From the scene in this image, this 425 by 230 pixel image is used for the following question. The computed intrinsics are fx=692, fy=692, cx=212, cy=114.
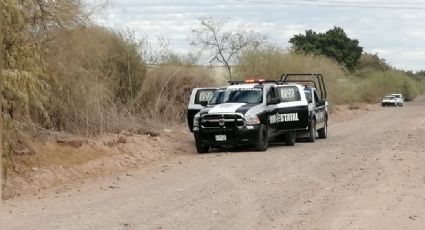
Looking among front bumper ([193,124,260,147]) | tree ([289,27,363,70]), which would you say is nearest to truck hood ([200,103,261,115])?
front bumper ([193,124,260,147])

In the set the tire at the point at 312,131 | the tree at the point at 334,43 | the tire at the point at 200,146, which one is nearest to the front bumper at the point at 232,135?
the tire at the point at 200,146

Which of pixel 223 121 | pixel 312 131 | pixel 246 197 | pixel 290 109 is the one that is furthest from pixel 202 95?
pixel 246 197

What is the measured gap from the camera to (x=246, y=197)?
1184 centimetres

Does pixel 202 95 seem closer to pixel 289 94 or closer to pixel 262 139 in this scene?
pixel 289 94

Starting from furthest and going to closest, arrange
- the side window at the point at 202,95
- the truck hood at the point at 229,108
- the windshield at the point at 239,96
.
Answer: the side window at the point at 202,95, the windshield at the point at 239,96, the truck hood at the point at 229,108

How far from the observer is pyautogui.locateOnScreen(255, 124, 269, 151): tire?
20500 mm

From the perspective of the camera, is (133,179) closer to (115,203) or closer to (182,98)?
(115,203)

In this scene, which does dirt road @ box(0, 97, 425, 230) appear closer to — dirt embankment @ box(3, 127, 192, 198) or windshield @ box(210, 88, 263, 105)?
dirt embankment @ box(3, 127, 192, 198)

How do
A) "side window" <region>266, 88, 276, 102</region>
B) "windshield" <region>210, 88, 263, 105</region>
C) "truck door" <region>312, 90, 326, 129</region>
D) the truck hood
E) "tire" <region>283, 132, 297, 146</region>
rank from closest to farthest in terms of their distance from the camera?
the truck hood → "windshield" <region>210, 88, 263, 105</region> → "side window" <region>266, 88, 276, 102</region> → "tire" <region>283, 132, 297, 146</region> → "truck door" <region>312, 90, 326, 129</region>

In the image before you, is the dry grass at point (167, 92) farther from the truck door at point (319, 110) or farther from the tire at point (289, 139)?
the tire at point (289, 139)

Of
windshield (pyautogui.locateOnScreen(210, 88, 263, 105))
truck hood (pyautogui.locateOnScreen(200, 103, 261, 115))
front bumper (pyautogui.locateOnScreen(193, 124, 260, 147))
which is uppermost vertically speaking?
windshield (pyautogui.locateOnScreen(210, 88, 263, 105))

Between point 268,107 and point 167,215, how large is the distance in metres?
11.6

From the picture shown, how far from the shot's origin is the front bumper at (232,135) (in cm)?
2019

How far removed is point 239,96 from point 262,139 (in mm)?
1781
